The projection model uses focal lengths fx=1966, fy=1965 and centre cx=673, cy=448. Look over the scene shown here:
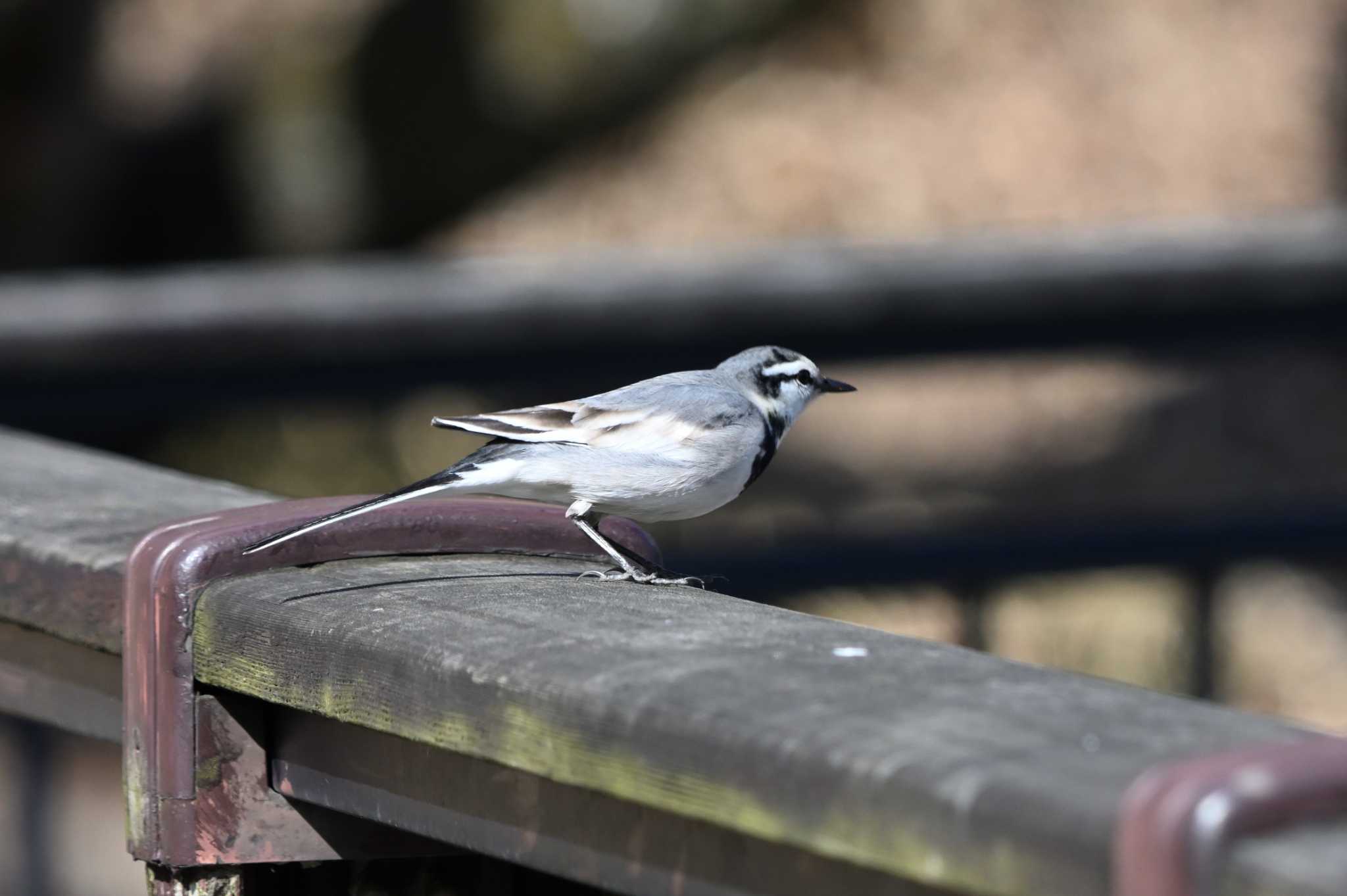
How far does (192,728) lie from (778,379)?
2212mm

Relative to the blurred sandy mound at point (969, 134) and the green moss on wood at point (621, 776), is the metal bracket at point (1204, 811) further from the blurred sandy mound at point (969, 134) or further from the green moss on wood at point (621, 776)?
the blurred sandy mound at point (969, 134)

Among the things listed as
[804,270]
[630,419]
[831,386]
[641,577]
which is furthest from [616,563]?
[804,270]

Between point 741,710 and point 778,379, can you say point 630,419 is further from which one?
point 741,710

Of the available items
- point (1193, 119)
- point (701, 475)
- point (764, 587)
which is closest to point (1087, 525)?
point (764, 587)

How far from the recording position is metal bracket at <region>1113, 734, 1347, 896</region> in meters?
1.08

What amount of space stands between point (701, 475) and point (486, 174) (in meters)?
4.84

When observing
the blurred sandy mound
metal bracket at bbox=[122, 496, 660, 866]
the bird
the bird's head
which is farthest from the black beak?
the blurred sandy mound

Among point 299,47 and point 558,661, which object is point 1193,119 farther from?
point 558,661

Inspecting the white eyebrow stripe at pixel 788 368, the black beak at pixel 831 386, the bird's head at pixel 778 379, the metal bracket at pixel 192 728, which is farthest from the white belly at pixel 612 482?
the metal bracket at pixel 192 728

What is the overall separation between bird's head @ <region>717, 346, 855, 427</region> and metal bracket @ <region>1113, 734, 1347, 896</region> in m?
2.71

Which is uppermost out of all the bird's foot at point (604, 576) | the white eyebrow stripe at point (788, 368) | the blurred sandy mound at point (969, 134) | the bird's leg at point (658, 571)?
the blurred sandy mound at point (969, 134)

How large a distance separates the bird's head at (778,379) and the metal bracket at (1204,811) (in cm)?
271

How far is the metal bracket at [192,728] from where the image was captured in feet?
6.24

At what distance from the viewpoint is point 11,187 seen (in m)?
8.89
